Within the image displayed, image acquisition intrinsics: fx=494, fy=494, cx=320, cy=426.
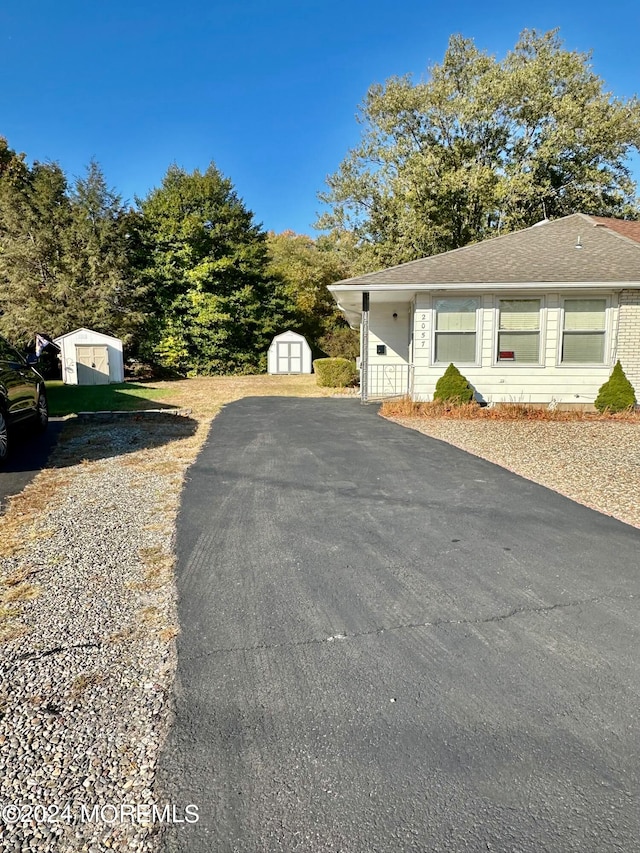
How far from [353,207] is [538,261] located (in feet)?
46.3

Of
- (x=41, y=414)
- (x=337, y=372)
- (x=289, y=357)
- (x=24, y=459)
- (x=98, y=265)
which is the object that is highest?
(x=98, y=265)

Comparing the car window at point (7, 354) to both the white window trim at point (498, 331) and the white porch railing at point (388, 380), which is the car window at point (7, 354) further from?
the white window trim at point (498, 331)

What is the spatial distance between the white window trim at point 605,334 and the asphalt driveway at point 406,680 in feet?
22.9

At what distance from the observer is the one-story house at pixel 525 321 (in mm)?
10398

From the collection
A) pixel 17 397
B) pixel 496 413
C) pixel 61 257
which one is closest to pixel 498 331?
pixel 496 413

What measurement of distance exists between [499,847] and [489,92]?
24.3 meters

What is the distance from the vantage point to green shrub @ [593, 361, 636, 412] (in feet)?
33.4

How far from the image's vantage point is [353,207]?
23.3 metres

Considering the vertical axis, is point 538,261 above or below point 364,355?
above

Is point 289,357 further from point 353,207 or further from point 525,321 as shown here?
point 525,321

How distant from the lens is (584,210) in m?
20.8

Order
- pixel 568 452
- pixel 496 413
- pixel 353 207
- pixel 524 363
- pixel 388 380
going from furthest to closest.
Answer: pixel 353 207
pixel 388 380
pixel 524 363
pixel 496 413
pixel 568 452

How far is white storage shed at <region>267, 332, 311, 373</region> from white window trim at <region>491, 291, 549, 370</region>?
45.2ft

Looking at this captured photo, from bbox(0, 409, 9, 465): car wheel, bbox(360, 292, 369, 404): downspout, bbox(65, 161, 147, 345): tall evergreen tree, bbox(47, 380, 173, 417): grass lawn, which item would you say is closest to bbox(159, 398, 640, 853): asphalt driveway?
bbox(0, 409, 9, 465): car wheel
